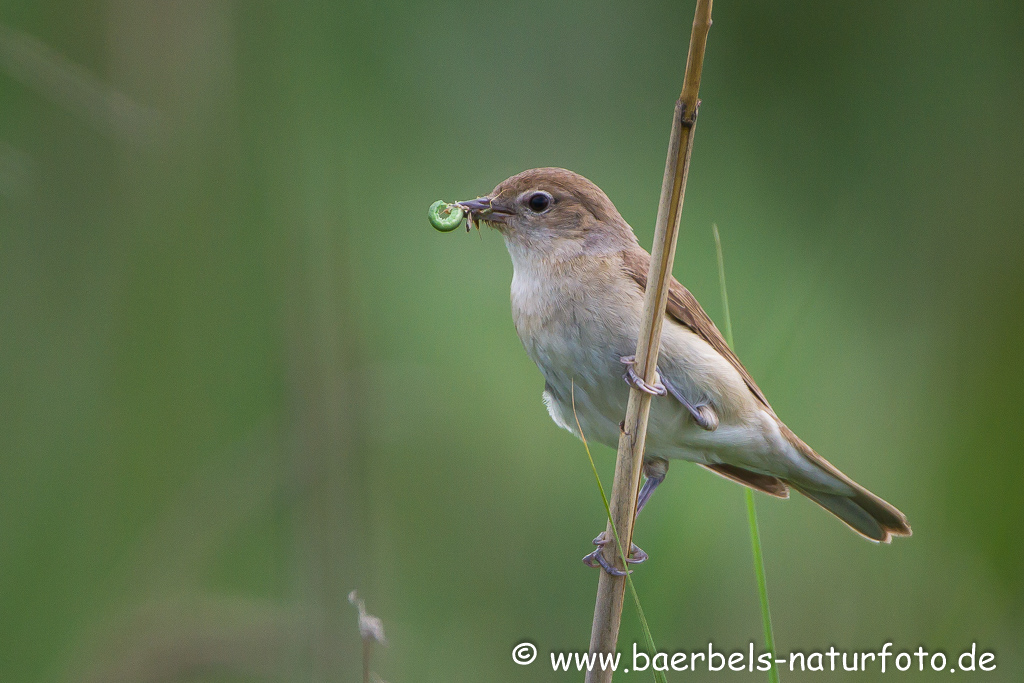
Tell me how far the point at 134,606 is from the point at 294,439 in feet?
2.09

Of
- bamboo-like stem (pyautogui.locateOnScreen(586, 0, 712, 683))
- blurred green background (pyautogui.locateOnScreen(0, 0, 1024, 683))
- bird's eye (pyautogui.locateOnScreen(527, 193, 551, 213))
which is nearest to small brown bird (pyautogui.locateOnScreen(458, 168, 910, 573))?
bird's eye (pyautogui.locateOnScreen(527, 193, 551, 213))

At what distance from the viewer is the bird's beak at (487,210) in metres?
2.98

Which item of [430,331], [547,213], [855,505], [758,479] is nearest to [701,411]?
[758,479]

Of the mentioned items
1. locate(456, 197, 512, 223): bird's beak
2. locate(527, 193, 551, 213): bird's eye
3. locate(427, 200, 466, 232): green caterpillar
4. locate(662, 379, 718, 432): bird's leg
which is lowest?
locate(662, 379, 718, 432): bird's leg

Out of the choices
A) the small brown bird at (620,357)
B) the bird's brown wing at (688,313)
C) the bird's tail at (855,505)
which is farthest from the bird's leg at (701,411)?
the bird's tail at (855,505)

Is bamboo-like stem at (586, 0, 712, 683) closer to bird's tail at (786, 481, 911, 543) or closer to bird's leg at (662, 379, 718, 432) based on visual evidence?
bird's leg at (662, 379, 718, 432)

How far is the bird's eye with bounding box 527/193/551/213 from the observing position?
119 inches

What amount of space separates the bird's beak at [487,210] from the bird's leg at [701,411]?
2.61 feet

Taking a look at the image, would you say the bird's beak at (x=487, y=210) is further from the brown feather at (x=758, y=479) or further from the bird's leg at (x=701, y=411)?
the brown feather at (x=758, y=479)

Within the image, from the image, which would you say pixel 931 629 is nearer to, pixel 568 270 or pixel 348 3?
pixel 568 270

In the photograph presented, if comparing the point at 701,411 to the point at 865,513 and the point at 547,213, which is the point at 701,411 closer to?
the point at 865,513

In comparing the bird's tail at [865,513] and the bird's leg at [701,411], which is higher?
the bird's leg at [701,411]

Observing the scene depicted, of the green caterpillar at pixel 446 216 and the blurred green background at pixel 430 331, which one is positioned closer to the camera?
the blurred green background at pixel 430 331

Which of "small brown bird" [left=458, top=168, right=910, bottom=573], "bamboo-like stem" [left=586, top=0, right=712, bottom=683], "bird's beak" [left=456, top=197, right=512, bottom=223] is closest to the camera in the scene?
"bamboo-like stem" [left=586, top=0, right=712, bottom=683]
